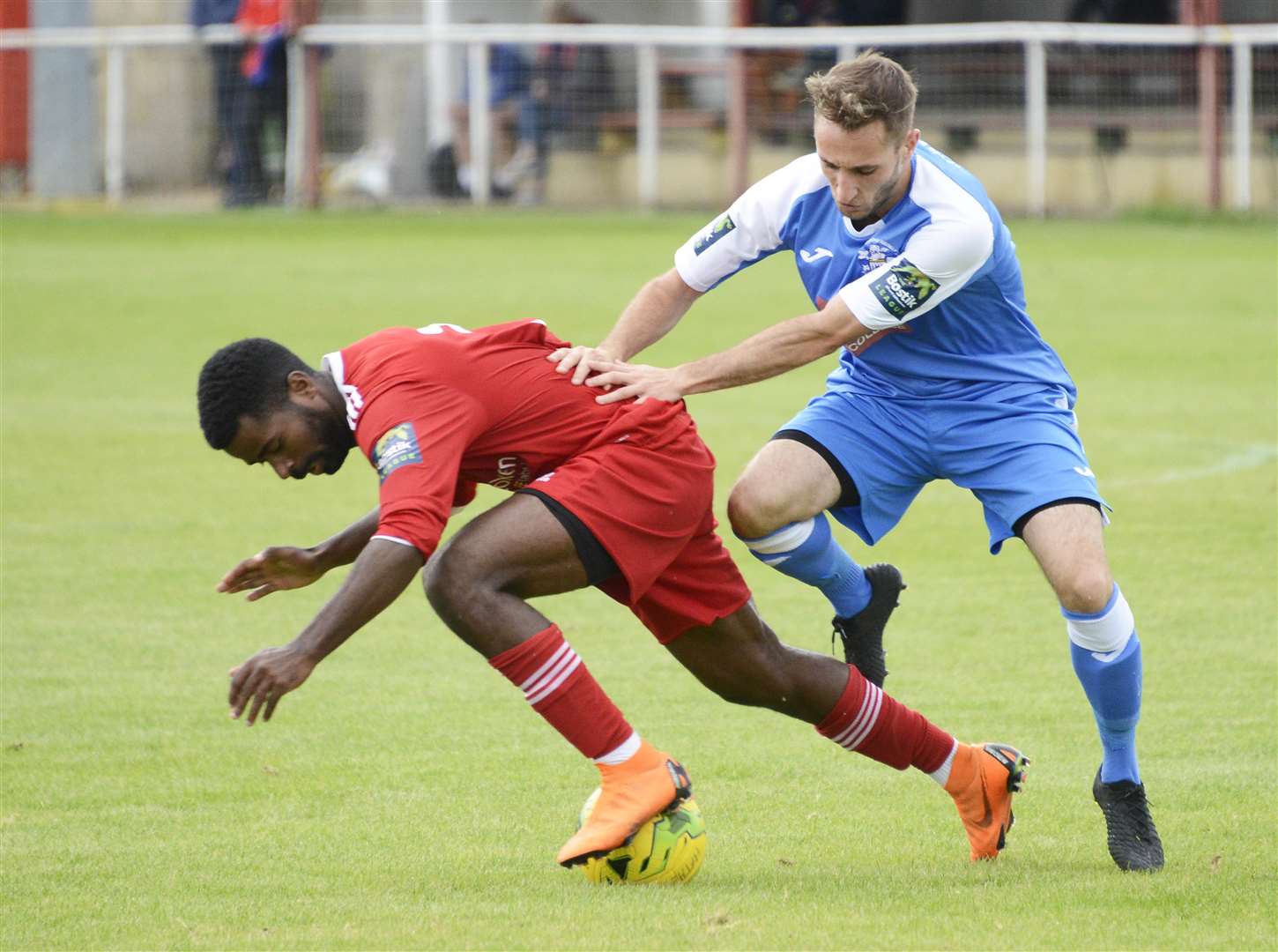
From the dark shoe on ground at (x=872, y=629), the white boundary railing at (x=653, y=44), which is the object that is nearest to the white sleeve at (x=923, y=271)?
the dark shoe on ground at (x=872, y=629)

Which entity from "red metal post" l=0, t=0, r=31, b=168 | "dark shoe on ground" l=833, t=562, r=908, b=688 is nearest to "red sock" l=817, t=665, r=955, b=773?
"dark shoe on ground" l=833, t=562, r=908, b=688

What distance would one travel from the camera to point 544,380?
4977 mm

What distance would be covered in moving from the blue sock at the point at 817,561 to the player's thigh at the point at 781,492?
6 cm

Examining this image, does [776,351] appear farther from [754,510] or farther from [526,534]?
[526,534]

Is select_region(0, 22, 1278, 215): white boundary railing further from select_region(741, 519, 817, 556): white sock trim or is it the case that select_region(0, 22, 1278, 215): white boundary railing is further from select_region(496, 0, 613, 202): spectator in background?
select_region(741, 519, 817, 556): white sock trim

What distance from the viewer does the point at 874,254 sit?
5.41 meters

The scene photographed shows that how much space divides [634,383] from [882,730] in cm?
117

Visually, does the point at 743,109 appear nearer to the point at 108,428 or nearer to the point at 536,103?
the point at 536,103

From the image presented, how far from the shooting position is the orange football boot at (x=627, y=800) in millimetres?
4754

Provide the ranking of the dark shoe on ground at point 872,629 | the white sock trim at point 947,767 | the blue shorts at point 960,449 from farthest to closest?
the dark shoe on ground at point 872,629
the blue shorts at point 960,449
the white sock trim at point 947,767

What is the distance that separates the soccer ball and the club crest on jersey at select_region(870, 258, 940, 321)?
4.73 feet

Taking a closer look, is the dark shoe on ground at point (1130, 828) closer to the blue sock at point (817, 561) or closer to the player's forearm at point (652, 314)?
the blue sock at point (817, 561)

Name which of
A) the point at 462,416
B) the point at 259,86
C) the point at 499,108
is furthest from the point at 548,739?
the point at 499,108

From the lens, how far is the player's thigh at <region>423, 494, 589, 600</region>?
4.65m
